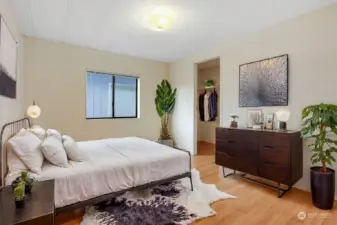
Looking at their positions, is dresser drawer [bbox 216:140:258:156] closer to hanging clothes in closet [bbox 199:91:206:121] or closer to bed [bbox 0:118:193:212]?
bed [bbox 0:118:193:212]

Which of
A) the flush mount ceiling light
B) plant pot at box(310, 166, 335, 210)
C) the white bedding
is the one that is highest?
the flush mount ceiling light

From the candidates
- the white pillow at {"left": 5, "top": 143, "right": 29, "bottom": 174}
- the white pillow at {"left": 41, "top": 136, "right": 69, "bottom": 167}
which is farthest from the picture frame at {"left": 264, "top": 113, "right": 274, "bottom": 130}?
the white pillow at {"left": 5, "top": 143, "right": 29, "bottom": 174}

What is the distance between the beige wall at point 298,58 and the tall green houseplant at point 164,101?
177cm

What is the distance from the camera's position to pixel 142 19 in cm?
291

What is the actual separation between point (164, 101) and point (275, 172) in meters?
3.32

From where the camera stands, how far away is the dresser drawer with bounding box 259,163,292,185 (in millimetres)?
2486

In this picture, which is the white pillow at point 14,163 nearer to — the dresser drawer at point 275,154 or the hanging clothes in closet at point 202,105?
the dresser drawer at point 275,154

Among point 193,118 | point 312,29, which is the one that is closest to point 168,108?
point 193,118

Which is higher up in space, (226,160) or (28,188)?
(28,188)

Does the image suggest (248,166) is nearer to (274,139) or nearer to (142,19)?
(274,139)

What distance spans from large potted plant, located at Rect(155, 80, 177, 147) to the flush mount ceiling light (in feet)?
8.09

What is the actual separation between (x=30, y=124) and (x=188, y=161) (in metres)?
3.12

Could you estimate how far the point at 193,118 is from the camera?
4.89 meters

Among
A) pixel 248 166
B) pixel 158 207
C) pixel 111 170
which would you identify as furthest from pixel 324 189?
pixel 111 170
